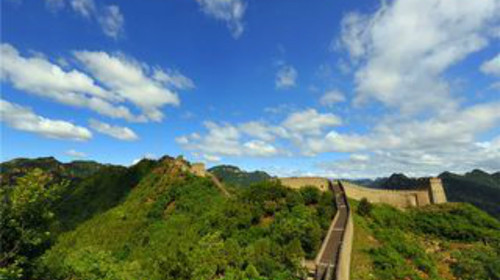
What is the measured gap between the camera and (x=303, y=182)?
46.3m

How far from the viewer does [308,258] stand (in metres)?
23.0

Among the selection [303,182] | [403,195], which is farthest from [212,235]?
[403,195]

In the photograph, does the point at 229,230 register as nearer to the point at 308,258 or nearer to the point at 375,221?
the point at 308,258

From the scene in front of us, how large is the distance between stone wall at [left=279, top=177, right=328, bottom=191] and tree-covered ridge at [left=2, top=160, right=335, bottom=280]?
230 inches

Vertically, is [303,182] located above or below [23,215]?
above

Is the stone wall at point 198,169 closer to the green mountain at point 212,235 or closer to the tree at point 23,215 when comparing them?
the green mountain at point 212,235

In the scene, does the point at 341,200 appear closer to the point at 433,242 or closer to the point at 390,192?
the point at 433,242

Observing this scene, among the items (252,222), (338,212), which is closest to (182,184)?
(252,222)

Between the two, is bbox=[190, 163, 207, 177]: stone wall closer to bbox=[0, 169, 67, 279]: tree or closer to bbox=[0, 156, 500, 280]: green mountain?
bbox=[0, 156, 500, 280]: green mountain

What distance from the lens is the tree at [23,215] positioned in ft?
31.6

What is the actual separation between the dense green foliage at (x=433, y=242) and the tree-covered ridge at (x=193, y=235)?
5303 millimetres

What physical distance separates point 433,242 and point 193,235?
99.3 feet

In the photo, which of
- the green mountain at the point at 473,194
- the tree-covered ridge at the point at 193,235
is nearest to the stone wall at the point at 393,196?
the tree-covered ridge at the point at 193,235

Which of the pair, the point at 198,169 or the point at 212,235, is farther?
the point at 198,169
